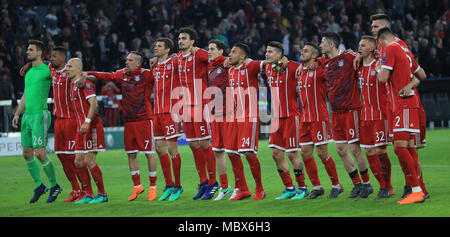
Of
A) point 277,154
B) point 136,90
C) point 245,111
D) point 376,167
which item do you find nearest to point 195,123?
point 245,111

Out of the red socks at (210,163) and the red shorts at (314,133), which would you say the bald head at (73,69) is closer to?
the red socks at (210,163)

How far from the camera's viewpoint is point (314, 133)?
939 centimetres

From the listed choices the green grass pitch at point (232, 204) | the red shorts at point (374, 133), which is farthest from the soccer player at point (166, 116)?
the red shorts at point (374, 133)

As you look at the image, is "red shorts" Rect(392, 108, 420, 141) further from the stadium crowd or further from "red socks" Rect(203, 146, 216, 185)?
the stadium crowd

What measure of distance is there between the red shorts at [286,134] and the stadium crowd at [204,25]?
10.9 meters

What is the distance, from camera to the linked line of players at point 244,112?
8.83 m

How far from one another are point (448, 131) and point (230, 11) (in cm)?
901

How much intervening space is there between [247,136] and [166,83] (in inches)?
59.5

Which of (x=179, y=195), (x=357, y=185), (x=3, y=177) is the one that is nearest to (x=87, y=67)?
(x=3, y=177)

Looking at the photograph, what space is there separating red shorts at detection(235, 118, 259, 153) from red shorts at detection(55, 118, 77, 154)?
2.41m

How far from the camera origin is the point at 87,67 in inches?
771

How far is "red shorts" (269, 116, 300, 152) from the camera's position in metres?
9.44

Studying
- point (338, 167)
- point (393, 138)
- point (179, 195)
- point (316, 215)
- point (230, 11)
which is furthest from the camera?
point (230, 11)

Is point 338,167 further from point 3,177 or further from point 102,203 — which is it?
point 3,177
